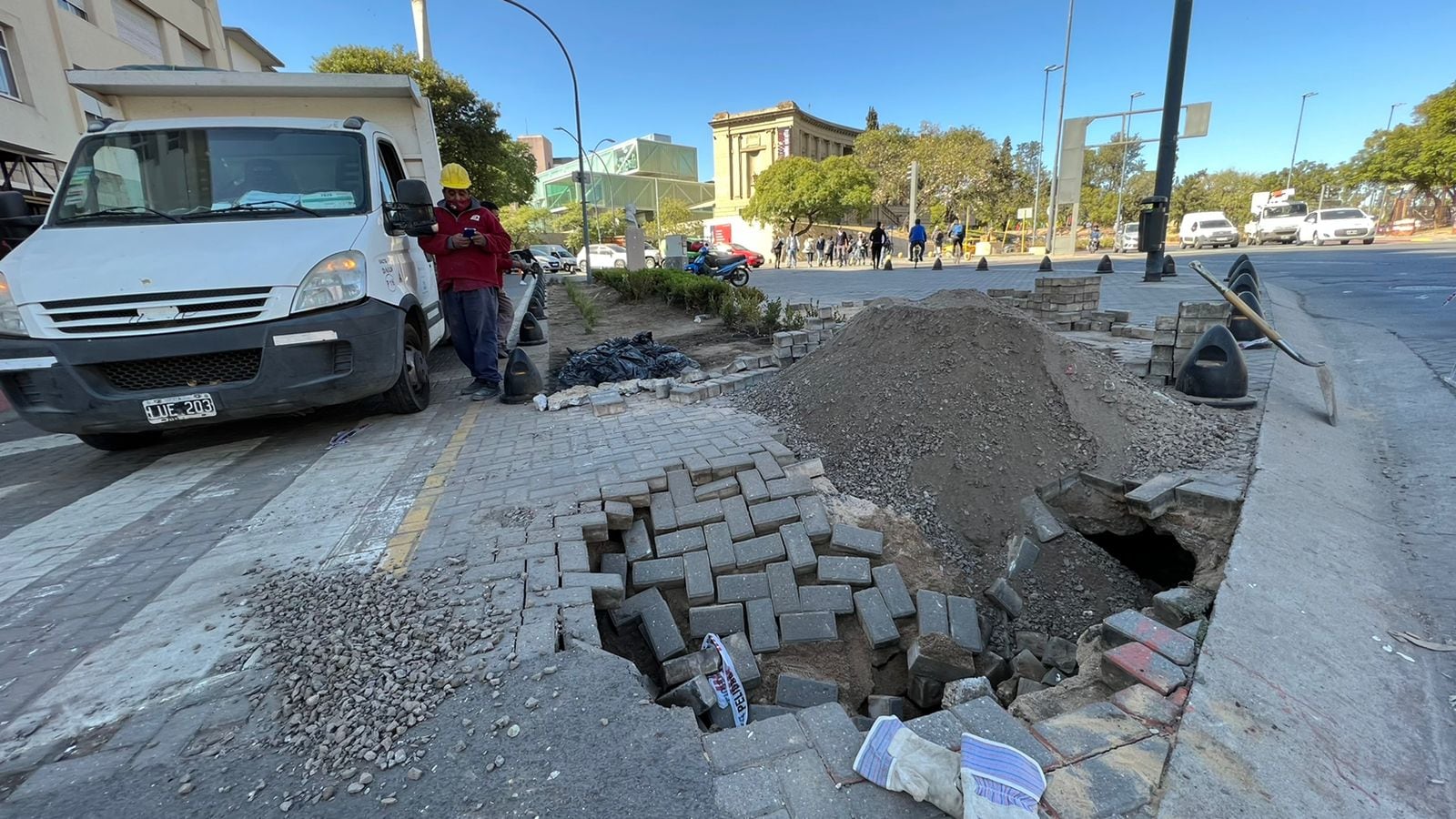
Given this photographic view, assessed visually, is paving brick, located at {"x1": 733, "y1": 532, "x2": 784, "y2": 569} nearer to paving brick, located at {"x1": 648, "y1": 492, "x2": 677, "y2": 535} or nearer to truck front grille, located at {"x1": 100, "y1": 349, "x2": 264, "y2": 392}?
paving brick, located at {"x1": 648, "y1": 492, "x2": 677, "y2": 535}

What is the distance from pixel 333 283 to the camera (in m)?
4.10

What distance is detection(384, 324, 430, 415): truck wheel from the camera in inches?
200

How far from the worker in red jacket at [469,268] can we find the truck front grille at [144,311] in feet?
5.64

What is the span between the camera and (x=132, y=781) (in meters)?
1.72

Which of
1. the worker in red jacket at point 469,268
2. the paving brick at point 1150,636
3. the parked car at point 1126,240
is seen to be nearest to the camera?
the paving brick at point 1150,636

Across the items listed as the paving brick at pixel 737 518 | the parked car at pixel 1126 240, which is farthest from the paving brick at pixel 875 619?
the parked car at pixel 1126 240

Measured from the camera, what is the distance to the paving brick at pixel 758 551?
3041 millimetres

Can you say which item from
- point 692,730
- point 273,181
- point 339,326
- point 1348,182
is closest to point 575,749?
point 692,730

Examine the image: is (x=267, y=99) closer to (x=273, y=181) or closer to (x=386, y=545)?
(x=273, y=181)

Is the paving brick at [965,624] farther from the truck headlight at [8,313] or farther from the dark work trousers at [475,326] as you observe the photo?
the truck headlight at [8,313]

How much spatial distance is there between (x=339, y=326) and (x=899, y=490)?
3694mm

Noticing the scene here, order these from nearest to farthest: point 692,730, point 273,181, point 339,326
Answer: point 692,730 < point 339,326 < point 273,181

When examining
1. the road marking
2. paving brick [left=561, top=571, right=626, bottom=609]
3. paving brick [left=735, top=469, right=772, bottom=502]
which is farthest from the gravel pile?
paving brick [left=735, top=469, right=772, bottom=502]

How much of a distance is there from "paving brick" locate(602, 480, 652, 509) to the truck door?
261 centimetres
